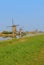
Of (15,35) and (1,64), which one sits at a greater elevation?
(1,64)

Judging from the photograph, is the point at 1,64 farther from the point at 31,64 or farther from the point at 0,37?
the point at 0,37

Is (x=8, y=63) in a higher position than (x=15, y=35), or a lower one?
higher

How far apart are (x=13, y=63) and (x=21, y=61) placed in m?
0.65

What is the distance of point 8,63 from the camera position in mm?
8922

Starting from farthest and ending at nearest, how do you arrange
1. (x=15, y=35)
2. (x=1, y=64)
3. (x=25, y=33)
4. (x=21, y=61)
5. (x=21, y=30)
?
(x=25, y=33) < (x=21, y=30) < (x=15, y=35) < (x=21, y=61) < (x=1, y=64)

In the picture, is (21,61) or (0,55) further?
(0,55)

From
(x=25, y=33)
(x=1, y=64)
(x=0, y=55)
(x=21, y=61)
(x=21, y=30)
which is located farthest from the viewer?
(x=25, y=33)

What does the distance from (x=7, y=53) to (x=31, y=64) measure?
2.29 metres

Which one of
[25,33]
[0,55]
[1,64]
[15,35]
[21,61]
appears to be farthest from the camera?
[25,33]

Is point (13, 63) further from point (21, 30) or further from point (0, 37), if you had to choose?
point (21, 30)

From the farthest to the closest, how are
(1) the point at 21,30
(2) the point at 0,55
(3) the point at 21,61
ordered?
1. (1) the point at 21,30
2. (2) the point at 0,55
3. (3) the point at 21,61

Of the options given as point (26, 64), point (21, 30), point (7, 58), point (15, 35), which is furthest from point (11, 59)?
point (21, 30)

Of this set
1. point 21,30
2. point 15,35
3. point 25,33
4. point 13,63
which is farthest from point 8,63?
point 25,33

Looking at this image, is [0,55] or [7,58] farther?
[0,55]
